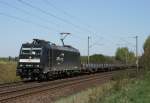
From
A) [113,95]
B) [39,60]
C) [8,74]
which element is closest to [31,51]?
[39,60]

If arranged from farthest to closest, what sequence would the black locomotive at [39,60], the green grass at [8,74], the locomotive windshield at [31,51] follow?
the green grass at [8,74], the locomotive windshield at [31,51], the black locomotive at [39,60]

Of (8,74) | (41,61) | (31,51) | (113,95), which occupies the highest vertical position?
(31,51)

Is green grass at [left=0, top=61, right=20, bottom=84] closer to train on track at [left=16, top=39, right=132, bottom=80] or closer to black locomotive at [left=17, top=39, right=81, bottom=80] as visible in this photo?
train on track at [left=16, top=39, right=132, bottom=80]

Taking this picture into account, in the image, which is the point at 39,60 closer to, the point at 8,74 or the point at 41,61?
the point at 41,61

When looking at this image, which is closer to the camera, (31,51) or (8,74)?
(31,51)

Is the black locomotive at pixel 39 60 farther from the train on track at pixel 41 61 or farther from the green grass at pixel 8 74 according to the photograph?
the green grass at pixel 8 74

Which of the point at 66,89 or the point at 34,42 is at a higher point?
the point at 34,42

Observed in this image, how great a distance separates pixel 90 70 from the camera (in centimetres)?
5144

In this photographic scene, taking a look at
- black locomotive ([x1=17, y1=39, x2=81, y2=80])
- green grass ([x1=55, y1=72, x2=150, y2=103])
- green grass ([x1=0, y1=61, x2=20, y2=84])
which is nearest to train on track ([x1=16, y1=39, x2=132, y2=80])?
black locomotive ([x1=17, y1=39, x2=81, y2=80])

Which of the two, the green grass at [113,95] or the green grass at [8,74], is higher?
the green grass at [8,74]

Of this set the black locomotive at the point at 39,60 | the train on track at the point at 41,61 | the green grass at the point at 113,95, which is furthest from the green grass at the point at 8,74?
the green grass at the point at 113,95

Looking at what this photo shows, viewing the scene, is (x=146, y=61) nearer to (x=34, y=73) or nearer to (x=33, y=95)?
(x=34, y=73)

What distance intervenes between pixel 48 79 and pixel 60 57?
3.06 meters

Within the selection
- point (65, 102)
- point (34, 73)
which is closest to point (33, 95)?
point (65, 102)
